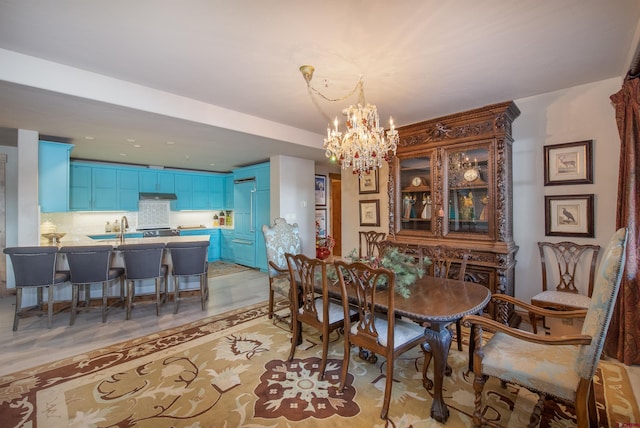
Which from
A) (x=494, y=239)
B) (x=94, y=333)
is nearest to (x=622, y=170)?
(x=494, y=239)

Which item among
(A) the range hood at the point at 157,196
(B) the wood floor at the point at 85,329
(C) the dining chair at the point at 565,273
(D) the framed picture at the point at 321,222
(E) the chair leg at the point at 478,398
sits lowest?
(B) the wood floor at the point at 85,329

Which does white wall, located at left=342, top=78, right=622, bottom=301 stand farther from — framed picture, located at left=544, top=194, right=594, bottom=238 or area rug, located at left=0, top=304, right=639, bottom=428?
area rug, located at left=0, top=304, right=639, bottom=428

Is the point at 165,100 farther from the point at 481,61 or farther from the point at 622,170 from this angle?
the point at 622,170

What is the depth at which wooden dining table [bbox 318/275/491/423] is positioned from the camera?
1.67m

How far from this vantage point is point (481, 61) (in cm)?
235

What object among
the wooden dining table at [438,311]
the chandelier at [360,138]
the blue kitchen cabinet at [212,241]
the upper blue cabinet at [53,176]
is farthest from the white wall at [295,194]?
the wooden dining table at [438,311]

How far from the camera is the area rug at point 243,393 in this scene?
67.9 inches

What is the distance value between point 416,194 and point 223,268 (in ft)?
14.6

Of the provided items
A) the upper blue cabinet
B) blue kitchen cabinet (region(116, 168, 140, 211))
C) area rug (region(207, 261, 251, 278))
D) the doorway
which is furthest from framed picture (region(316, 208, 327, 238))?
the upper blue cabinet

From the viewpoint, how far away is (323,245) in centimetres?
682

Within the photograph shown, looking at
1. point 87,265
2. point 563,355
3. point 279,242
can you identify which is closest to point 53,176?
point 87,265

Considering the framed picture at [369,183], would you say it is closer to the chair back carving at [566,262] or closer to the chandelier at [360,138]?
the chandelier at [360,138]

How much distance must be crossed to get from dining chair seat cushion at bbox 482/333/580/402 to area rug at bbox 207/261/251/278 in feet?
16.3

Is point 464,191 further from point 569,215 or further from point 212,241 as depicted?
point 212,241
